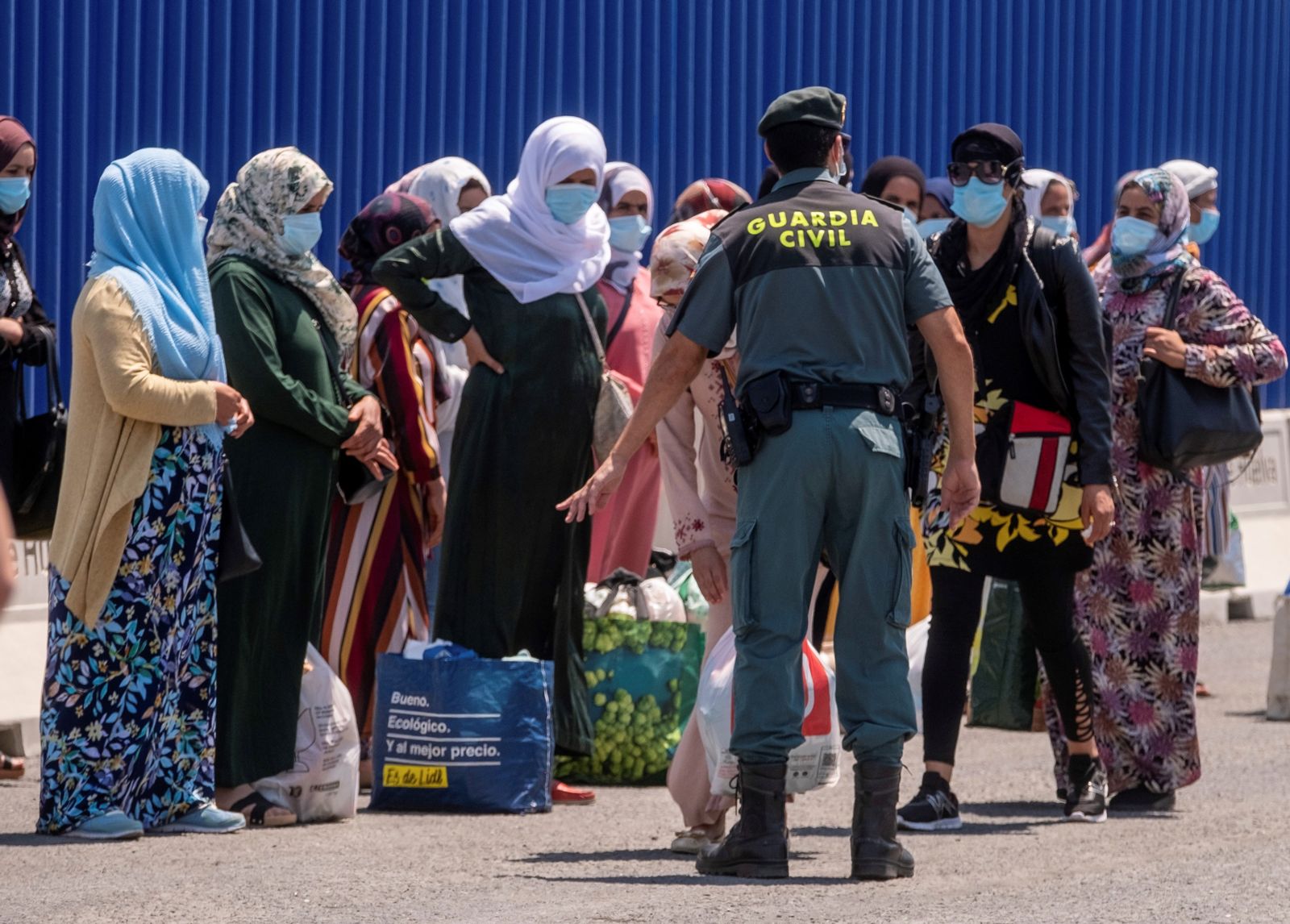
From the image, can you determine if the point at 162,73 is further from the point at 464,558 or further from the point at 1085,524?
the point at 1085,524

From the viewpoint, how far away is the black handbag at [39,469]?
7785 millimetres

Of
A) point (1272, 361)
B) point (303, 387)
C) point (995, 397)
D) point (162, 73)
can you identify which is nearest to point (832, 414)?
point (995, 397)

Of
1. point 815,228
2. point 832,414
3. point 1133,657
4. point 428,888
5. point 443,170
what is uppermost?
point 443,170

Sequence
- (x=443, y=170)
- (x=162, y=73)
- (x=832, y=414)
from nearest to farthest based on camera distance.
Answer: (x=832, y=414), (x=443, y=170), (x=162, y=73)

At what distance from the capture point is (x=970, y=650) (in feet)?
23.6

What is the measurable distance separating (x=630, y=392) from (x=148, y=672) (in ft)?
8.14

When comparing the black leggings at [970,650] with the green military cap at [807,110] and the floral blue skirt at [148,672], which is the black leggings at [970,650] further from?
the floral blue skirt at [148,672]

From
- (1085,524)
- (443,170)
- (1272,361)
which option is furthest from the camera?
(443,170)

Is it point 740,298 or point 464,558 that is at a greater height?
point 740,298

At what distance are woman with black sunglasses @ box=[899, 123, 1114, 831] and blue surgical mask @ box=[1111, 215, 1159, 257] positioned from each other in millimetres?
578

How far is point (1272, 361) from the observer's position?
7.87m

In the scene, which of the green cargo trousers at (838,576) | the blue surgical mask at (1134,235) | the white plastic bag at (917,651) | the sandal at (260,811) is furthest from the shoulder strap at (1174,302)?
the sandal at (260,811)

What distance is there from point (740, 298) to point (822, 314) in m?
0.22

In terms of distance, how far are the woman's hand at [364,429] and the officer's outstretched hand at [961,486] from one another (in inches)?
79.5
